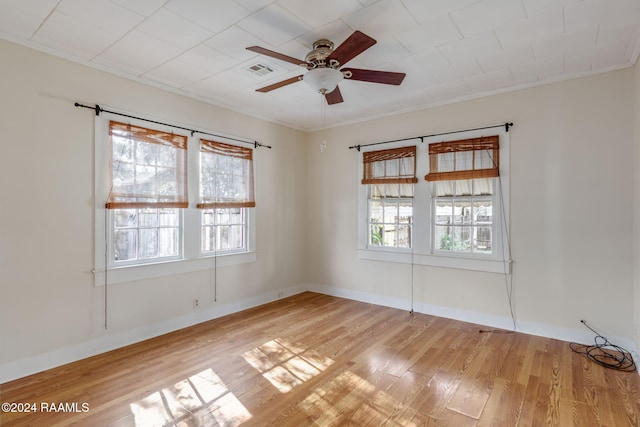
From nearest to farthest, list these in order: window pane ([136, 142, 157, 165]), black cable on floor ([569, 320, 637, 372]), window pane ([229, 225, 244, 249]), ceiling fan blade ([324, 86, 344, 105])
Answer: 1. black cable on floor ([569, 320, 637, 372])
2. ceiling fan blade ([324, 86, 344, 105])
3. window pane ([136, 142, 157, 165])
4. window pane ([229, 225, 244, 249])

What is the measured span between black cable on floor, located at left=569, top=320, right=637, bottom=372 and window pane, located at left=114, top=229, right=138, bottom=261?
15.2ft

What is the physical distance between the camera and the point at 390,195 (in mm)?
4684

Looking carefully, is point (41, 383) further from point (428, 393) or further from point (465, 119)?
point (465, 119)

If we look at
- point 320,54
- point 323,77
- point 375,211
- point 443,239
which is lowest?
point 443,239

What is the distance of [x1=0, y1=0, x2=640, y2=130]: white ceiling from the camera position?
2.23 m

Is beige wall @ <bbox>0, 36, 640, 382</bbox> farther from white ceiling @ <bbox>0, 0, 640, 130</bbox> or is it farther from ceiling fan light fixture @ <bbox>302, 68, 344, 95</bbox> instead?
ceiling fan light fixture @ <bbox>302, 68, 344, 95</bbox>

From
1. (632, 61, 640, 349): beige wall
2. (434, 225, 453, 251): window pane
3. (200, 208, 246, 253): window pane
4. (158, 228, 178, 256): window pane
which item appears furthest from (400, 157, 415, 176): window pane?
(158, 228, 178, 256): window pane

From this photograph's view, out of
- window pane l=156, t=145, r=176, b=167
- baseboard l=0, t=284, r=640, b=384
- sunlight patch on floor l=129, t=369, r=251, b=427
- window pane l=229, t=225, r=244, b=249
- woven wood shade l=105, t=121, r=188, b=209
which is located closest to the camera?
sunlight patch on floor l=129, t=369, r=251, b=427

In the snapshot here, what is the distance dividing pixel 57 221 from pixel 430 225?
410 centimetres

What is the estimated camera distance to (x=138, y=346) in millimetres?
3264

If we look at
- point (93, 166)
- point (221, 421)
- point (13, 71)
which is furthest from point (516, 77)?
point (13, 71)

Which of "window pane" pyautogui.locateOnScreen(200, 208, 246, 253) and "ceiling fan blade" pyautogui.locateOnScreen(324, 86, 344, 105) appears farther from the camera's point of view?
"window pane" pyautogui.locateOnScreen(200, 208, 246, 253)

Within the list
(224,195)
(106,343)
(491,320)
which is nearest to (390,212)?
(491,320)

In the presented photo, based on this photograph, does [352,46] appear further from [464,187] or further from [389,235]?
[389,235]
